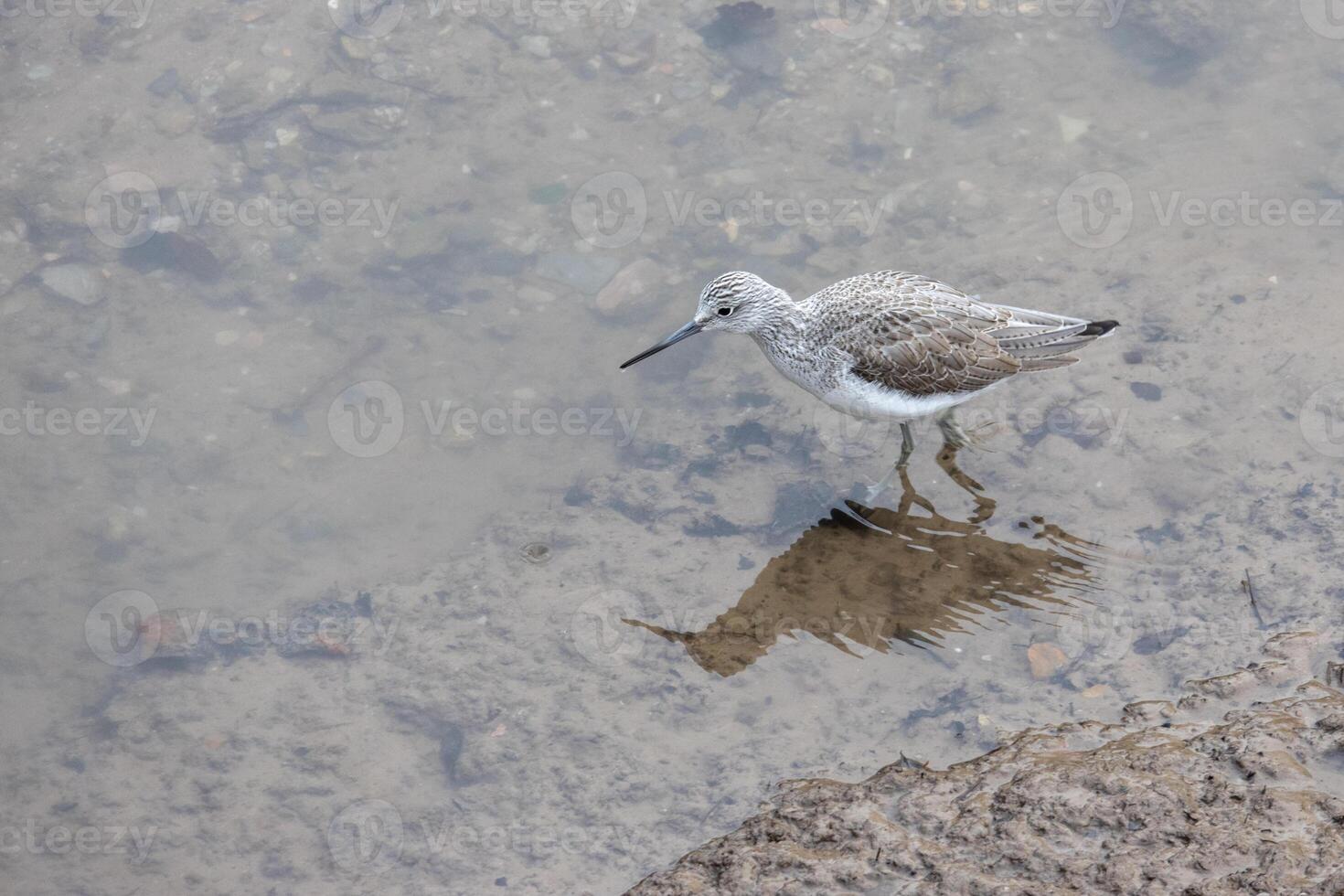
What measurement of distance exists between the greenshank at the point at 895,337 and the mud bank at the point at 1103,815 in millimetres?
1938

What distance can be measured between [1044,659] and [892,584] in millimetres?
901

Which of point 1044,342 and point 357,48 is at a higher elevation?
point 1044,342

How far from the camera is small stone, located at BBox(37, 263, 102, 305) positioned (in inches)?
314

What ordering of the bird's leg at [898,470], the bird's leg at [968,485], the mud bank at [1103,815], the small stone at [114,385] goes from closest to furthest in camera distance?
the mud bank at [1103,815] → the bird's leg at [968,485] → the bird's leg at [898,470] → the small stone at [114,385]

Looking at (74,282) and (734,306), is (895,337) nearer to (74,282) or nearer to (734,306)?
(734,306)

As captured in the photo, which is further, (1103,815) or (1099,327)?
(1099,327)

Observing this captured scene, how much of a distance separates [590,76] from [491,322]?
8.32 ft

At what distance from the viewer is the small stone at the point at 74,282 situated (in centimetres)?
798

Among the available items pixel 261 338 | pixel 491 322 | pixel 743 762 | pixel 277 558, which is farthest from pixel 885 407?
pixel 261 338

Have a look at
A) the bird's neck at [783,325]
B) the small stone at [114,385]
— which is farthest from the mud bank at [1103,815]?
the small stone at [114,385]

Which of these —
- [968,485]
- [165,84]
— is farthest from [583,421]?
[165,84]

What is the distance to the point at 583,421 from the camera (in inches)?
290

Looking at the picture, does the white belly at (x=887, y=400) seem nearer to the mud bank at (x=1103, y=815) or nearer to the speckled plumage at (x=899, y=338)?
the speckled plumage at (x=899, y=338)

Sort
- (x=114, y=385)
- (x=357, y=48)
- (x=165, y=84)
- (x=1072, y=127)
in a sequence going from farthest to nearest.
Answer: (x=357, y=48) < (x=165, y=84) < (x=1072, y=127) < (x=114, y=385)
